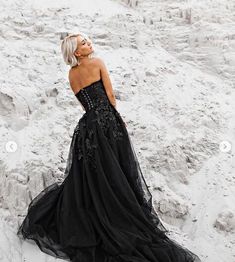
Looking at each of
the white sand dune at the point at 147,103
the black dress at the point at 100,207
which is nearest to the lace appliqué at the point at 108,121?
the black dress at the point at 100,207

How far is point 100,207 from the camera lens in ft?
12.0

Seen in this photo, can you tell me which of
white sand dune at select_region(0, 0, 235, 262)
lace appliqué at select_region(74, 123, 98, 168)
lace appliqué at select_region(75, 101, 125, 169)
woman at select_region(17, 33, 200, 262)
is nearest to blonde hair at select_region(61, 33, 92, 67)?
woman at select_region(17, 33, 200, 262)

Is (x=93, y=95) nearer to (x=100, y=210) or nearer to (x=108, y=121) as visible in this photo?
(x=108, y=121)

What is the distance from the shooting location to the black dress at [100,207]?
11.4 feet

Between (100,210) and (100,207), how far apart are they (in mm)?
31

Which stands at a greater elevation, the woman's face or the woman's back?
the woman's face

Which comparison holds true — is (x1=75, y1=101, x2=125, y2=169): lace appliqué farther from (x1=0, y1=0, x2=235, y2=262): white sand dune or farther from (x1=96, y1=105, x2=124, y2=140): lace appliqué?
(x1=0, y1=0, x2=235, y2=262): white sand dune

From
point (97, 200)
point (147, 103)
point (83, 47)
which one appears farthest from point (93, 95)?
point (147, 103)

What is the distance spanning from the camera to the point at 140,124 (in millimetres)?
5922

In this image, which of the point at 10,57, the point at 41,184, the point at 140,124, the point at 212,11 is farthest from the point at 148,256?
the point at 212,11

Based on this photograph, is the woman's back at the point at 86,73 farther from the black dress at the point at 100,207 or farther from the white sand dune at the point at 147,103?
the white sand dune at the point at 147,103

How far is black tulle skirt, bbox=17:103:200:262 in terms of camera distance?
3.48 m

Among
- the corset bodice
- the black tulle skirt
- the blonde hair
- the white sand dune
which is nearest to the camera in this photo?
the black tulle skirt

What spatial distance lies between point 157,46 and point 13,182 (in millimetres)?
4702
